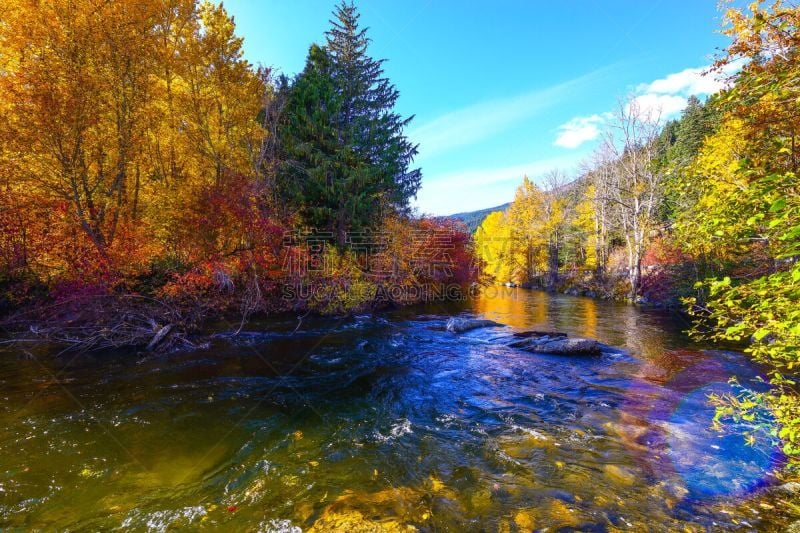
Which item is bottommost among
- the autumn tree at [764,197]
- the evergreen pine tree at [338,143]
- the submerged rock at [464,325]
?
the submerged rock at [464,325]

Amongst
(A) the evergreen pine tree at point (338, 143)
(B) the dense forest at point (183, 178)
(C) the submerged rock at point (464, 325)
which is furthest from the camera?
(A) the evergreen pine tree at point (338, 143)

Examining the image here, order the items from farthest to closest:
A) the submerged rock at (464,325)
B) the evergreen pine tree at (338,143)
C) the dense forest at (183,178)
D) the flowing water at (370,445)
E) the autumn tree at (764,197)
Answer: the evergreen pine tree at (338,143) → the submerged rock at (464,325) → the dense forest at (183,178) → the flowing water at (370,445) → the autumn tree at (764,197)

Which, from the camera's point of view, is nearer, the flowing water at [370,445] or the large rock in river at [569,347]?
the flowing water at [370,445]

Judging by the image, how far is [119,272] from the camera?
461 inches

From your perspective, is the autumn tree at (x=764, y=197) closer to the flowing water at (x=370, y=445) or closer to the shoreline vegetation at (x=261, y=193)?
the shoreline vegetation at (x=261, y=193)

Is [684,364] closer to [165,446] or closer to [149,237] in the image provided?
[165,446]

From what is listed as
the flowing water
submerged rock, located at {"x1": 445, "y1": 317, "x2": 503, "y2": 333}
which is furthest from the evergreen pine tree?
the flowing water

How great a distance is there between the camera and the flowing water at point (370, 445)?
3951mm

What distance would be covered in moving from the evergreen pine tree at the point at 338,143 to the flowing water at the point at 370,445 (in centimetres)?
1149

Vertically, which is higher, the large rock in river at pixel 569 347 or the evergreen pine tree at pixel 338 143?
the evergreen pine tree at pixel 338 143

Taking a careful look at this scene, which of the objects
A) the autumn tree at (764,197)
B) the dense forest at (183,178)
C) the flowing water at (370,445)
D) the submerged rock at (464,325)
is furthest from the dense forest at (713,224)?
the dense forest at (183,178)

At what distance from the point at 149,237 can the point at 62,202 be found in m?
3.01

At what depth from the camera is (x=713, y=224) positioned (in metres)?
3.70

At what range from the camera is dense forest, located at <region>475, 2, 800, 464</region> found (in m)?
3.04
